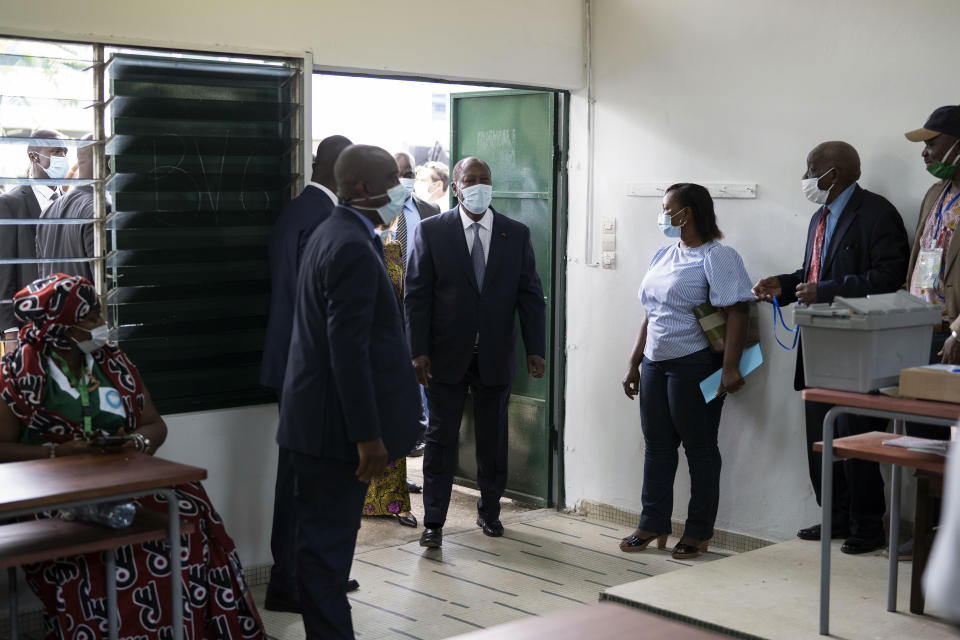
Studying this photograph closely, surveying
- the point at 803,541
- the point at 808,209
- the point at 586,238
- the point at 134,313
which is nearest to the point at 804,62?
the point at 808,209

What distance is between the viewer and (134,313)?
13.2 feet

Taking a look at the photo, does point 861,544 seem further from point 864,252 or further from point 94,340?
→ point 94,340

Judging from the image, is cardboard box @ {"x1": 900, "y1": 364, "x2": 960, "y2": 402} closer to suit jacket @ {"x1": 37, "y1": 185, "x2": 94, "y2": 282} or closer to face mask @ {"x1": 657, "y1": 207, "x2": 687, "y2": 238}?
face mask @ {"x1": 657, "y1": 207, "x2": 687, "y2": 238}

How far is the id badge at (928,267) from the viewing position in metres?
4.00

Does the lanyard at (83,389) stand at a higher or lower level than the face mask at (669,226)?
lower

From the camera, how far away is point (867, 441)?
3.53 metres

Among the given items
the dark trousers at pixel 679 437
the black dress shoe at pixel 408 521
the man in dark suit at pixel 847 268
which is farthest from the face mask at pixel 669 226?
the black dress shoe at pixel 408 521

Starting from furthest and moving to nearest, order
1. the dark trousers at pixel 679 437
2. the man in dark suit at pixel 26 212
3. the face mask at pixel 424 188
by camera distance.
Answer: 1. the face mask at pixel 424 188
2. the dark trousers at pixel 679 437
3. the man in dark suit at pixel 26 212

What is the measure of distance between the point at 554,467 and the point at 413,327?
1.34 m

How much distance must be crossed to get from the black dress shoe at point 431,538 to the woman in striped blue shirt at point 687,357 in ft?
3.17

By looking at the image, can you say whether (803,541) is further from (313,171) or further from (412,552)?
(313,171)

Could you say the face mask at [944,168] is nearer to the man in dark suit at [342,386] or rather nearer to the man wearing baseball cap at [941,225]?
the man wearing baseball cap at [941,225]

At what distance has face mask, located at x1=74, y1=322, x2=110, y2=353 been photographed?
346cm

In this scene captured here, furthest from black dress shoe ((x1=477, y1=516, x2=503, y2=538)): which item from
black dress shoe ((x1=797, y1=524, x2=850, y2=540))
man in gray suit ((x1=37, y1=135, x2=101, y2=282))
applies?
man in gray suit ((x1=37, y1=135, x2=101, y2=282))
